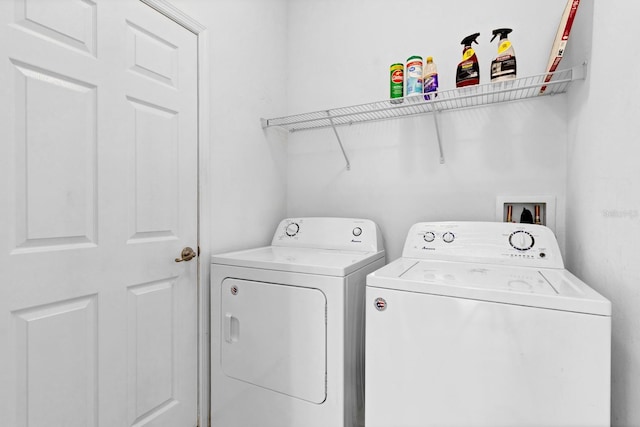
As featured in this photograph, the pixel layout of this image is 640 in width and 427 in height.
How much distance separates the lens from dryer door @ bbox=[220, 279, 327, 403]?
1.34m

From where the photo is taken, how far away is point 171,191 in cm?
149

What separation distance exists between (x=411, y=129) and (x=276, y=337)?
1.41 metres

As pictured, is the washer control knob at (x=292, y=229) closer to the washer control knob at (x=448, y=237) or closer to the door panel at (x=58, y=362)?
the washer control knob at (x=448, y=237)

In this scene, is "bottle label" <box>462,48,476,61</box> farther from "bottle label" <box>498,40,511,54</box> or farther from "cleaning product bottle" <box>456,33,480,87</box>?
"bottle label" <box>498,40,511,54</box>

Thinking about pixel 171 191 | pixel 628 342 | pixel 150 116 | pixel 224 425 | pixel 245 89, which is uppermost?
pixel 245 89

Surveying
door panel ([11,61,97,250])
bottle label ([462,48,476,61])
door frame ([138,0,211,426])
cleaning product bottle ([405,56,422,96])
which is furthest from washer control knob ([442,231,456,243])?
door panel ([11,61,97,250])

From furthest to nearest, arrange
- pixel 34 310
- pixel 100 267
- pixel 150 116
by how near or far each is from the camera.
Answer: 1. pixel 150 116
2. pixel 100 267
3. pixel 34 310

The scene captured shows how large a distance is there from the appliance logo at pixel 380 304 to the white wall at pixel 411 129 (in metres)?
0.87

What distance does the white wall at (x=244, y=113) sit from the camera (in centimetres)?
171

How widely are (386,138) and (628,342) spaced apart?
1449 mm

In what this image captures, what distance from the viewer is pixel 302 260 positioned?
5.02 feet

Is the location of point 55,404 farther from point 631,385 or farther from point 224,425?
point 631,385

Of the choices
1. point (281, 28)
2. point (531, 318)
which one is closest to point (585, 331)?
point (531, 318)

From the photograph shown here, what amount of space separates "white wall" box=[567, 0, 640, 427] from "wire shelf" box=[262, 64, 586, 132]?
0.67ft
